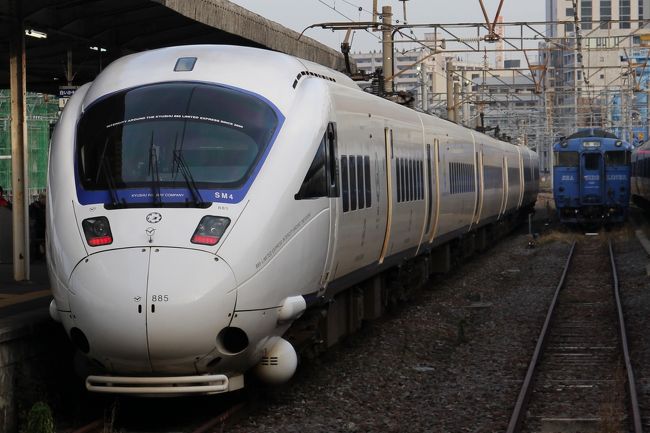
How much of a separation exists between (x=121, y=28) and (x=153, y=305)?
867 centimetres

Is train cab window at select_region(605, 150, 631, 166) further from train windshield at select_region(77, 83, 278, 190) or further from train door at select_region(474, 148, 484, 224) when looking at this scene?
train windshield at select_region(77, 83, 278, 190)

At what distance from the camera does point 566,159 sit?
36.4 meters

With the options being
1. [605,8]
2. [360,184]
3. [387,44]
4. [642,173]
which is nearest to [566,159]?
[642,173]

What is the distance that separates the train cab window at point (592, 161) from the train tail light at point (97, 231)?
2899 centimetres

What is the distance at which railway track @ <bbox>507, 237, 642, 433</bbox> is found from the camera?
9703 millimetres

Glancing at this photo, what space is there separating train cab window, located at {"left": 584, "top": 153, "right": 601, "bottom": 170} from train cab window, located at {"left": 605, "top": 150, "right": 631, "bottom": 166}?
28 centimetres

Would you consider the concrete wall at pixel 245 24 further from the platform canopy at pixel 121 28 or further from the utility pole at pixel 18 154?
A: the utility pole at pixel 18 154

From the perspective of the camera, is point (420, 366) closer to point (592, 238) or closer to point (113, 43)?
point (113, 43)

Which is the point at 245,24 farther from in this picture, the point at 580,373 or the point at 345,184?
the point at 580,373

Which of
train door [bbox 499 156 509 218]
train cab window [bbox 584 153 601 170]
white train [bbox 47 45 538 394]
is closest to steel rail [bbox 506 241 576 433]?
white train [bbox 47 45 538 394]

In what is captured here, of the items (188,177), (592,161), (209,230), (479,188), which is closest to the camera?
(209,230)

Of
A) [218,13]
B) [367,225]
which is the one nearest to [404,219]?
[367,225]

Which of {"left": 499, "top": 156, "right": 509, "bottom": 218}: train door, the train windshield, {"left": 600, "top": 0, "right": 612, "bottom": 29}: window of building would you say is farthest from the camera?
{"left": 600, "top": 0, "right": 612, "bottom": 29}: window of building

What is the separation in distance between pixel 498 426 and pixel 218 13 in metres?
8.00
